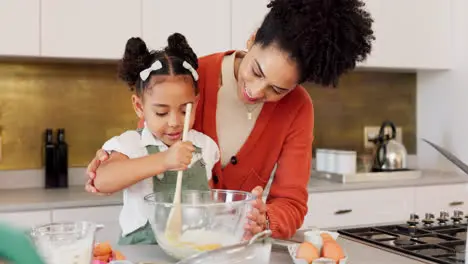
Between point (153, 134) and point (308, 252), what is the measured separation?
1.71 feet

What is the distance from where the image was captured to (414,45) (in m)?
2.99

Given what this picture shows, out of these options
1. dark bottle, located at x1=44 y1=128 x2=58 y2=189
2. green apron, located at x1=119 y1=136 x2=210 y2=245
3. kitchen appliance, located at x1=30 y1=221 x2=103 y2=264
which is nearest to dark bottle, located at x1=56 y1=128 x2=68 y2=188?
dark bottle, located at x1=44 y1=128 x2=58 y2=189

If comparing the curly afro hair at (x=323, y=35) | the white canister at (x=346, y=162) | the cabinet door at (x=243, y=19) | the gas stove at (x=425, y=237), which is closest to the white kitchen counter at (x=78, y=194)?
A: the white canister at (x=346, y=162)

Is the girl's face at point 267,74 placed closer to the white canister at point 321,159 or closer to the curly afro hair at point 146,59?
the curly afro hair at point 146,59

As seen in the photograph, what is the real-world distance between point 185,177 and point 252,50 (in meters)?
0.34

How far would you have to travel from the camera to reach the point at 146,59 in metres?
1.35

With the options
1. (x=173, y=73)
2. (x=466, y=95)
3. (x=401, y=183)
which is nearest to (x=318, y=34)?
(x=173, y=73)

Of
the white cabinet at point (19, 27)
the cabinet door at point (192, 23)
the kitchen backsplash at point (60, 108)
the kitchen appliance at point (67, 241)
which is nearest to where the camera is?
the kitchen appliance at point (67, 241)

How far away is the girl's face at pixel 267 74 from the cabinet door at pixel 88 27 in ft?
4.22

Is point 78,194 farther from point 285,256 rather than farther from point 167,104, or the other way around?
point 285,256

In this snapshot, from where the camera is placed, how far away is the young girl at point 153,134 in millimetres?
1249

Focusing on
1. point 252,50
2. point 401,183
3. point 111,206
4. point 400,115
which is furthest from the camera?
point 400,115

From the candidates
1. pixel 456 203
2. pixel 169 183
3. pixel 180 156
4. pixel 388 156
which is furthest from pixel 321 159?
pixel 180 156

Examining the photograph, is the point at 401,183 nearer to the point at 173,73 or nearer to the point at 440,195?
the point at 440,195
